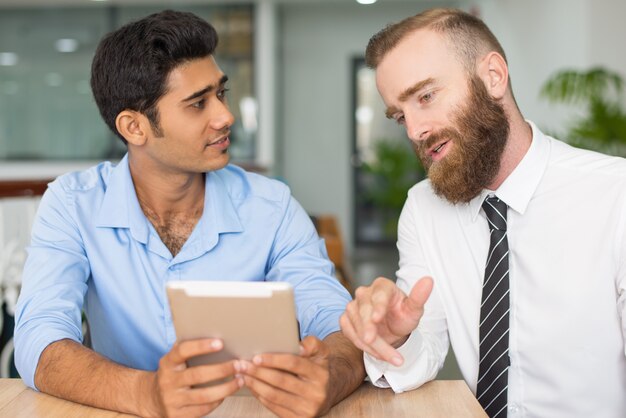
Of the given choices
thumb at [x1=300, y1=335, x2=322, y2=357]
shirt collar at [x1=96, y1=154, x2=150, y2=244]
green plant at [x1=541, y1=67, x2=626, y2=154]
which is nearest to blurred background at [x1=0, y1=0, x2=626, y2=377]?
green plant at [x1=541, y1=67, x2=626, y2=154]

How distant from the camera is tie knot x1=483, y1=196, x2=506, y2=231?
62.1 inches

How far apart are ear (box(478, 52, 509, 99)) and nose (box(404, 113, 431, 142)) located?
182 millimetres

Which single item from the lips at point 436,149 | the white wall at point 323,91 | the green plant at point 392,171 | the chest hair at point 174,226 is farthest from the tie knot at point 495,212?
the white wall at point 323,91

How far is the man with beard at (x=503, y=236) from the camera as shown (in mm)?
1503

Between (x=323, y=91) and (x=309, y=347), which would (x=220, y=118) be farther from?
(x=323, y=91)

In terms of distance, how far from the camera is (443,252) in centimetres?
165

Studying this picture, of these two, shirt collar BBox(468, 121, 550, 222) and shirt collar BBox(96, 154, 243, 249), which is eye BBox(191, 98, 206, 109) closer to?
shirt collar BBox(96, 154, 243, 249)

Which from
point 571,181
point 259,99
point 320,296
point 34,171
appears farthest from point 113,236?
point 34,171

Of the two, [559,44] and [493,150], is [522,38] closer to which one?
[559,44]

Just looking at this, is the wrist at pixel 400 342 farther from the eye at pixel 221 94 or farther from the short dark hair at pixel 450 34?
the eye at pixel 221 94

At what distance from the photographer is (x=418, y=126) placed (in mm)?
1573

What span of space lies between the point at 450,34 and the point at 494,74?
0.14m

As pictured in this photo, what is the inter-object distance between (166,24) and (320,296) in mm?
770

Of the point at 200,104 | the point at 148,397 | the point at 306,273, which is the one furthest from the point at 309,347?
the point at 200,104
